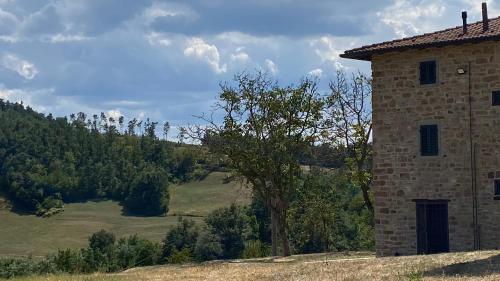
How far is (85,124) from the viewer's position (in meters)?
174

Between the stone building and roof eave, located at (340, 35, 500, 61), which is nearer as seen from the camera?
roof eave, located at (340, 35, 500, 61)

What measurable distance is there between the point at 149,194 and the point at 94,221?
10.1m

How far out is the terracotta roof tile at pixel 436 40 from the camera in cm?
2689

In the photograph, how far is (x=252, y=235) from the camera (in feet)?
246

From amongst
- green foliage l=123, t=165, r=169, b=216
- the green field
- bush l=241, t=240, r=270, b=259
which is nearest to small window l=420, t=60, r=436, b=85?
bush l=241, t=240, r=270, b=259

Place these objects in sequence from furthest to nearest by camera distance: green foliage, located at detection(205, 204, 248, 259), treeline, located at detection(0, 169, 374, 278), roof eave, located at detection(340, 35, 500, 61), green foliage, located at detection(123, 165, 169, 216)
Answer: green foliage, located at detection(123, 165, 169, 216), green foliage, located at detection(205, 204, 248, 259), treeline, located at detection(0, 169, 374, 278), roof eave, located at detection(340, 35, 500, 61)

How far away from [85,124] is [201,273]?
153524mm

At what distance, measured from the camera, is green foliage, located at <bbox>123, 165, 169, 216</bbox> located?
407ft

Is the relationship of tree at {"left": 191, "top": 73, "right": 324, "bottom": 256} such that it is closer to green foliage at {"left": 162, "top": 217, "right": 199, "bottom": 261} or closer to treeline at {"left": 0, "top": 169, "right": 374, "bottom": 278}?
treeline at {"left": 0, "top": 169, "right": 374, "bottom": 278}

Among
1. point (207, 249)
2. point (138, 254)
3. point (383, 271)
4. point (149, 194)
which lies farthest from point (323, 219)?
point (149, 194)

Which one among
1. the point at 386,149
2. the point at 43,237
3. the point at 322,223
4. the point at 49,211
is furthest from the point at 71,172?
the point at 386,149

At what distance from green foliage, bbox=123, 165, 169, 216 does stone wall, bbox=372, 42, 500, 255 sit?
95.8 metres

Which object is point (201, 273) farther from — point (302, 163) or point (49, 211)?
point (49, 211)

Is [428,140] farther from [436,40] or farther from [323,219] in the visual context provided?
[323,219]
